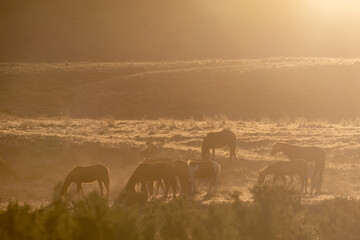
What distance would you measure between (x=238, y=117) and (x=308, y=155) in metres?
29.8

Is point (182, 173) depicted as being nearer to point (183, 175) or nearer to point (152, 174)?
Answer: point (183, 175)

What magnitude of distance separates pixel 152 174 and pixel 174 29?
357ft

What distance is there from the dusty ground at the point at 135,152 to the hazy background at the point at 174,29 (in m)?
70.9

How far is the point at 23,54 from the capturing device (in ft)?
382

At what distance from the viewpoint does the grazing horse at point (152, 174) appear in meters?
24.9

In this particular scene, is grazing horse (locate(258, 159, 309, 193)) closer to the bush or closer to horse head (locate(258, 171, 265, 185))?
horse head (locate(258, 171, 265, 185))

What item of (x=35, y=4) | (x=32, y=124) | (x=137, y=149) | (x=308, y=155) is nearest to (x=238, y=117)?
(x=32, y=124)

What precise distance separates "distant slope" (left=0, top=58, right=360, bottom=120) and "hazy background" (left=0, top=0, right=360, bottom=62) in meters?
37.3

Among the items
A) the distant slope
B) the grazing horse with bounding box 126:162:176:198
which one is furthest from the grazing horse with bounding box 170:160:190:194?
the distant slope

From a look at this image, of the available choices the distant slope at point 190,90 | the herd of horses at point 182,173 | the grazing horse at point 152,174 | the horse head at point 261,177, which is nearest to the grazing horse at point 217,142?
the herd of horses at point 182,173

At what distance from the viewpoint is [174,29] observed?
132 meters

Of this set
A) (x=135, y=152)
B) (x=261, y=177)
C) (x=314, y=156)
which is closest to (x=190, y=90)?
(x=135, y=152)

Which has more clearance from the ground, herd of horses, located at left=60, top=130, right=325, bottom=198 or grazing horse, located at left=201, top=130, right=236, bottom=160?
grazing horse, located at left=201, top=130, right=236, bottom=160

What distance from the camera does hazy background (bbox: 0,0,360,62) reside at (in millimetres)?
118125
